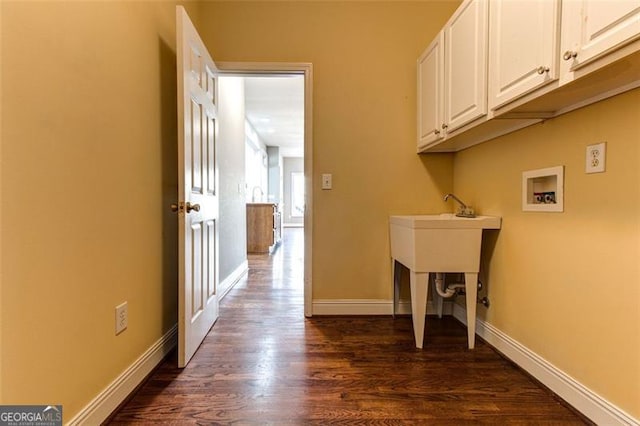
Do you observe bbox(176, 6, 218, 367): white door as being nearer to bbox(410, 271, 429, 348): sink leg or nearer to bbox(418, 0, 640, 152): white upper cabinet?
bbox(410, 271, 429, 348): sink leg

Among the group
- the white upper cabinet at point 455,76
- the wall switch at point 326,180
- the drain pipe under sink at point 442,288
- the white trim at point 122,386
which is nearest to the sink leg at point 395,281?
the drain pipe under sink at point 442,288

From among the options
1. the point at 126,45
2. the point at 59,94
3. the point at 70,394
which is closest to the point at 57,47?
the point at 59,94

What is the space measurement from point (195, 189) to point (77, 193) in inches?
28.1

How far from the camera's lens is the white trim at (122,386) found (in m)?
1.17

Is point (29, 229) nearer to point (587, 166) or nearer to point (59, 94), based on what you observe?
point (59, 94)

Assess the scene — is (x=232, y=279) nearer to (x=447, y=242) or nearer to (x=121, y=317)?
(x=121, y=317)

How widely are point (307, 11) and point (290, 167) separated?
29.1 feet

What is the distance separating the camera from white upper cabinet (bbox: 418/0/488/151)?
5.14ft

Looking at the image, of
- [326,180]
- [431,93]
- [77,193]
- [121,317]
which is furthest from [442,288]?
[77,193]

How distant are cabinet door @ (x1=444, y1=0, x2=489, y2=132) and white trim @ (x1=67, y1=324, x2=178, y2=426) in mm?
2022

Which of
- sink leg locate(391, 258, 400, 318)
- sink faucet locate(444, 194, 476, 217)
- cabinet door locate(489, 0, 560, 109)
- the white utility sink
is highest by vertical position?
cabinet door locate(489, 0, 560, 109)

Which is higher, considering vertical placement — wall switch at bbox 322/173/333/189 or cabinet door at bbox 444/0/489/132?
cabinet door at bbox 444/0/489/132

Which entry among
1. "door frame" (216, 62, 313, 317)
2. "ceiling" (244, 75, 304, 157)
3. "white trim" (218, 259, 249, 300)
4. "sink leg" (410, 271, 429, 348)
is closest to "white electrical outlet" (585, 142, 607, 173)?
"sink leg" (410, 271, 429, 348)

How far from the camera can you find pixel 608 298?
1.20 m
